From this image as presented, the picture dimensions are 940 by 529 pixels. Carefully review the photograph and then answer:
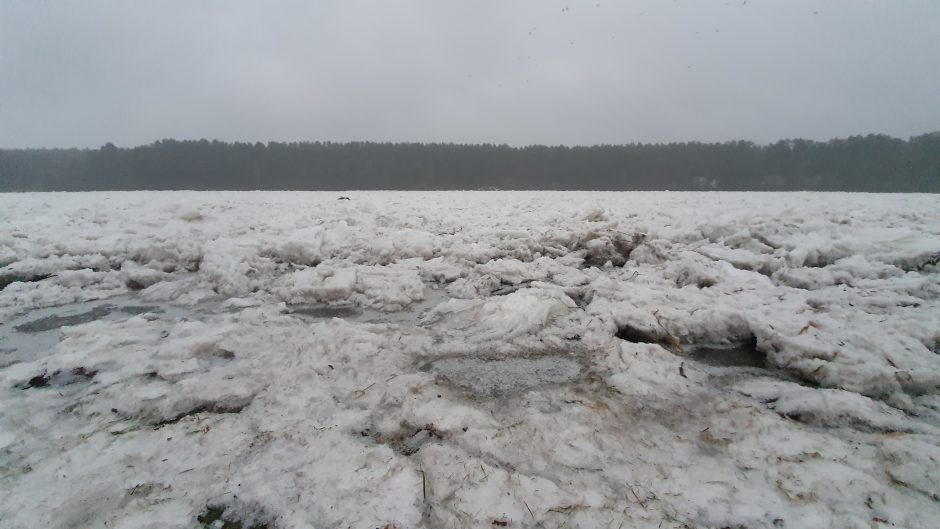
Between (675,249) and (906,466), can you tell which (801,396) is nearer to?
(906,466)

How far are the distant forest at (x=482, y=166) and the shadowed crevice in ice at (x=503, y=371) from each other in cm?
3722

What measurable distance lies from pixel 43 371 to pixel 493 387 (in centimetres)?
249

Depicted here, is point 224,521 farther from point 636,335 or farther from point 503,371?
point 636,335

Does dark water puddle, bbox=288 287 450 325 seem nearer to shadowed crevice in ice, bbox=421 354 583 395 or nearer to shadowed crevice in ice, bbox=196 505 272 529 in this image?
shadowed crevice in ice, bbox=421 354 583 395

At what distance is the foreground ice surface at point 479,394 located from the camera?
4.53ft

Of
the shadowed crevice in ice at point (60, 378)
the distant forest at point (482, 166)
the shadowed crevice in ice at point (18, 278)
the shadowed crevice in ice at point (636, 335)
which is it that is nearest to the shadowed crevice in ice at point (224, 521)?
the shadowed crevice in ice at point (60, 378)

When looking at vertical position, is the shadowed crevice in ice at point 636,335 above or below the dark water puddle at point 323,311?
above

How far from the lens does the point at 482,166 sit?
1917 inches

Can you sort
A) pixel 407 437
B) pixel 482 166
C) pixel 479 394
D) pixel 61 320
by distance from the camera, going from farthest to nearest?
1. pixel 482 166
2. pixel 61 320
3. pixel 479 394
4. pixel 407 437

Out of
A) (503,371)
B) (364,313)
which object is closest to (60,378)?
(364,313)

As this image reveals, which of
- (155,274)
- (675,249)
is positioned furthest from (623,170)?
(155,274)

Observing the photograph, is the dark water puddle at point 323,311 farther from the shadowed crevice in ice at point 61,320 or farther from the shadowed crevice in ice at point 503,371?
the shadowed crevice in ice at point 61,320

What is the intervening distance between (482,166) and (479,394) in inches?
1895

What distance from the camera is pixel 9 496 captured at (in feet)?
4.48
